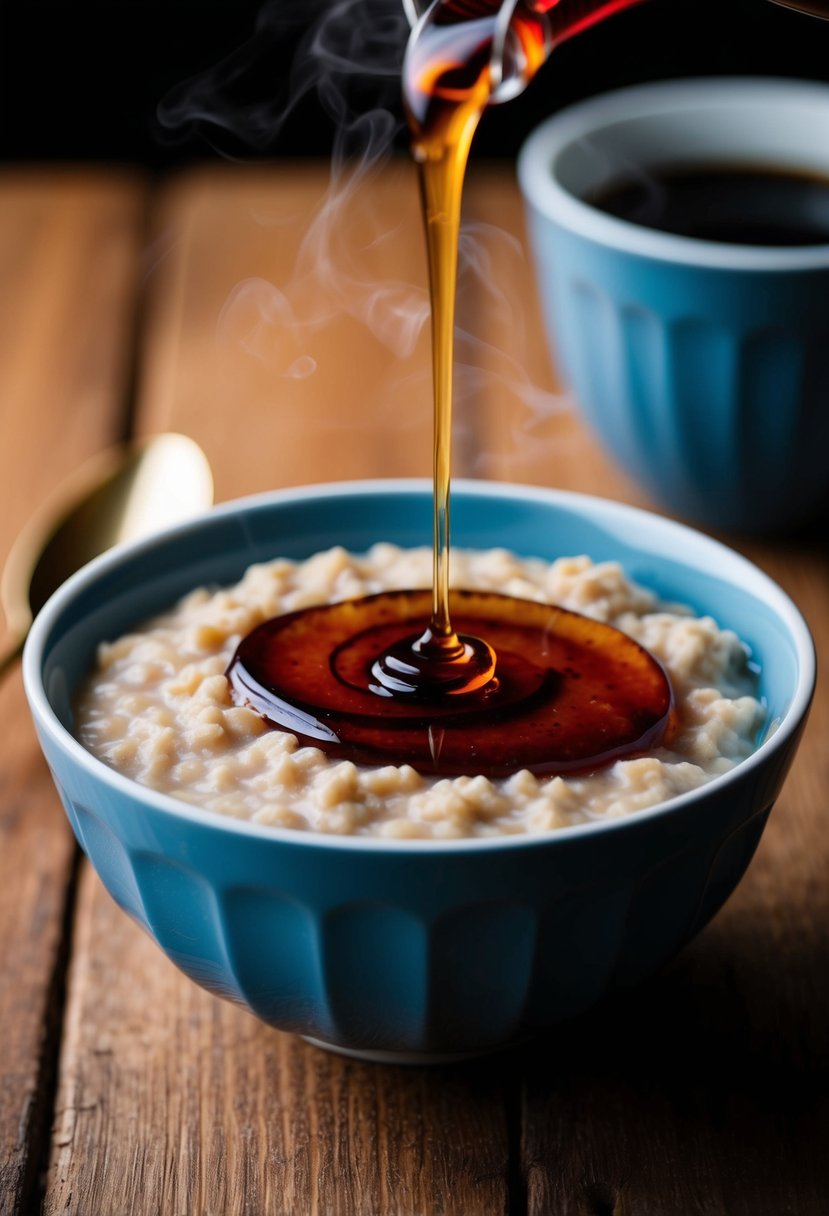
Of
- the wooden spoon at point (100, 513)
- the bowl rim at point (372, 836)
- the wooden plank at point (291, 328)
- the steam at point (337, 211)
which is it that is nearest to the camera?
the bowl rim at point (372, 836)

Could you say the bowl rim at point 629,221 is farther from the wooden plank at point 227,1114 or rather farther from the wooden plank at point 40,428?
the wooden plank at point 227,1114

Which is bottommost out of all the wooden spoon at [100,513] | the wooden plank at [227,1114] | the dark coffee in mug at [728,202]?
the wooden spoon at [100,513]

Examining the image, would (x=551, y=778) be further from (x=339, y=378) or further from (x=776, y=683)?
(x=339, y=378)

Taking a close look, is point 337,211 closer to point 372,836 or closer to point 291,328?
point 291,328

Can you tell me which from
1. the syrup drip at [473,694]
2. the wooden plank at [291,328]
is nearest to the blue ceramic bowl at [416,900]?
the syrup drip at [473,694]

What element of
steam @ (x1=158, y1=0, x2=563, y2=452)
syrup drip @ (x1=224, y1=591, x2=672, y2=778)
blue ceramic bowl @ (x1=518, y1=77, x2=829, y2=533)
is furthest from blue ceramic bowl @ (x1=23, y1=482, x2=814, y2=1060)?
steam @ (x1=158, y1=0, x2=563, y2=452)

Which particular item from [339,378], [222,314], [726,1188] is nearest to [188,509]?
[339,378]
